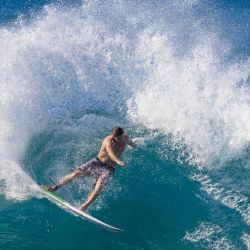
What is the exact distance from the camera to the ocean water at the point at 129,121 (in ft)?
36.0

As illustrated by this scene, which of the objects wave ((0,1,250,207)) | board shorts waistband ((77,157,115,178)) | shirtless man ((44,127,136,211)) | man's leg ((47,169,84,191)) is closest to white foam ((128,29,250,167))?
wave ((0,1,250,207))

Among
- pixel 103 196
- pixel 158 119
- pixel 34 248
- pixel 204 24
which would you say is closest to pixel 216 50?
pixel 204 24

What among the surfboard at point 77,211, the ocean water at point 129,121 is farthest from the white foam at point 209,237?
the surfboard at point 77,211

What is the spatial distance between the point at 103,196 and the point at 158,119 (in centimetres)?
428

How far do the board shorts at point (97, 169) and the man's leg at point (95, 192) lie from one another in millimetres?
89

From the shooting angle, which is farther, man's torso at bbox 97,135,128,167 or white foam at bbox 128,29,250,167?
white foam at bbox 128,29,250,167

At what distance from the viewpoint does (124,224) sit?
10977 millimetres

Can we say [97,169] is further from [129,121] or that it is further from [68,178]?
[129,121]

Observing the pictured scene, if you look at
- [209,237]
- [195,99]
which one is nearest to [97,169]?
[209,237]

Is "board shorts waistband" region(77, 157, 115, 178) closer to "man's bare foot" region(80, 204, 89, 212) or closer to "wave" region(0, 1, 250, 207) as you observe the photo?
"man's bare foot" region(80, 204, 89, 212)

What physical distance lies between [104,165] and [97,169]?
202 mm

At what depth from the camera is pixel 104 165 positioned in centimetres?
1155

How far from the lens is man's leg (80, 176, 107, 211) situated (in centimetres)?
1089

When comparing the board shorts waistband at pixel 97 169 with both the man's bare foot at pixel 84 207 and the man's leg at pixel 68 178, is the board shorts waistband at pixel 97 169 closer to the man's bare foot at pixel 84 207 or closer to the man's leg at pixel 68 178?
the man's leg at pixel 68 178
